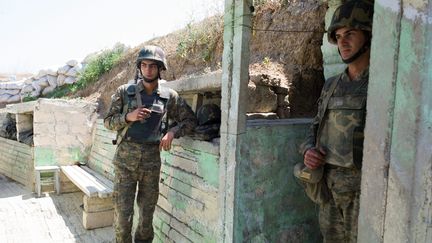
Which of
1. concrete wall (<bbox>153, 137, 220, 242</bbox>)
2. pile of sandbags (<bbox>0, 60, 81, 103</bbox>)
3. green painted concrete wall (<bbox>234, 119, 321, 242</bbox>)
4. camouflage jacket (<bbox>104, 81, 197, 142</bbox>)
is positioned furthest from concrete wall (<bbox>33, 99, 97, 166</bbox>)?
pile of sandbags (<bbox>0, 60, 81, 103</bbox>)

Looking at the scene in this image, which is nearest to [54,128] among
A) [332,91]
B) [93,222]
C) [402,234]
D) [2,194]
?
[2,194]

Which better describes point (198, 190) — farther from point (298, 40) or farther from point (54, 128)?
point (54, 128)

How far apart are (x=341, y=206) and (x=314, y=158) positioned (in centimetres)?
38

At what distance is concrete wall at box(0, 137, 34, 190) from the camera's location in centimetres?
742

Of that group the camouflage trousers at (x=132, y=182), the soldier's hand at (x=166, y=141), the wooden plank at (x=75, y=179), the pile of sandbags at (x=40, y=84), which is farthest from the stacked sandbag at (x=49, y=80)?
the soldier's hand at (x=166, y=141)

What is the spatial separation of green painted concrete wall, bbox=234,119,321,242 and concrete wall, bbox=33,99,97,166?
18.4ft

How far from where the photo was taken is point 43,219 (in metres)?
5.57

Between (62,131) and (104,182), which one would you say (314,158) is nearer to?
(104,182)

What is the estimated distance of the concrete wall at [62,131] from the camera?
6.92 meters

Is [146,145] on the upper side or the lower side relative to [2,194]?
upper

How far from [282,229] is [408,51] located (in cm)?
195

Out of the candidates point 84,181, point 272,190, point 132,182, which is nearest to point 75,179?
point 84,181

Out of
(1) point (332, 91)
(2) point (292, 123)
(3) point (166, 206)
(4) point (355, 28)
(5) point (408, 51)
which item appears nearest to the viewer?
(5) point (408, 51)

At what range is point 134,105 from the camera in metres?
3.45
